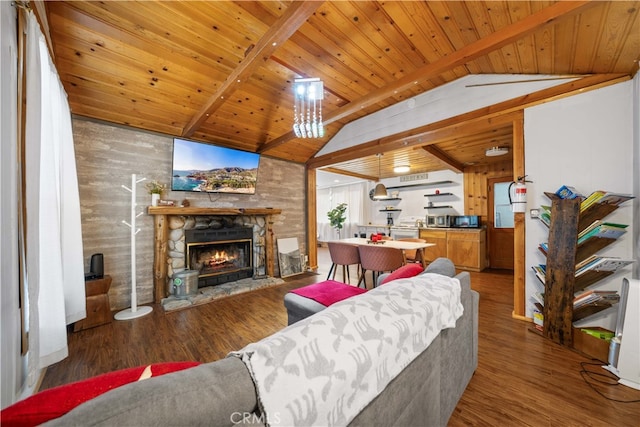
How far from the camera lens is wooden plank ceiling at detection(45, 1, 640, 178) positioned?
1839 millimetres

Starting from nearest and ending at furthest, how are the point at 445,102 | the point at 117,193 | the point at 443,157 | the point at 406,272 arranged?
the point at 406,272
the point at 117,193
the point at 445,102
the point at 443,157

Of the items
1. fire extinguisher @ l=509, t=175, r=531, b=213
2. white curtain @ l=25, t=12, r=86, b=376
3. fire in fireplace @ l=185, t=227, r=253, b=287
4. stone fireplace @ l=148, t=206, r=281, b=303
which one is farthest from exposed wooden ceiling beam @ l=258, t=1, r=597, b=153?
fire in fireplace @ l=185, t=227, r=253, b=287

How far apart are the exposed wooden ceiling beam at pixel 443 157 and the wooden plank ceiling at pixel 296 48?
512 mm

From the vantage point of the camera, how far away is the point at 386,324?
90 centimetres

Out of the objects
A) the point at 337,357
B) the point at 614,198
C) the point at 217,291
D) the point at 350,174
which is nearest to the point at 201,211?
the point at 217,291

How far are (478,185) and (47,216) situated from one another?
6.74m

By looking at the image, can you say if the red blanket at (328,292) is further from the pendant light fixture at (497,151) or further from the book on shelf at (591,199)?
the pendant light fixture at (497,151)

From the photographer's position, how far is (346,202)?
8492 millimetres

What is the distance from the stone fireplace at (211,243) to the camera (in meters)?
3.33

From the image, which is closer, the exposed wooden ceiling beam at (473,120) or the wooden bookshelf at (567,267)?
the wooden bookshelf at (567,267)

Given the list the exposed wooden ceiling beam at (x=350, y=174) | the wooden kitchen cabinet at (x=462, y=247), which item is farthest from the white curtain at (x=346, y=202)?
the wooden kitchen cabinet at (x=462, y=247)

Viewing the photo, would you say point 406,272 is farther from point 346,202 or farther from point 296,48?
point 346,202

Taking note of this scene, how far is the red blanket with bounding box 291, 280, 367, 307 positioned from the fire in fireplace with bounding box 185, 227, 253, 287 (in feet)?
7.80

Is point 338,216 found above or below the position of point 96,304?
above
